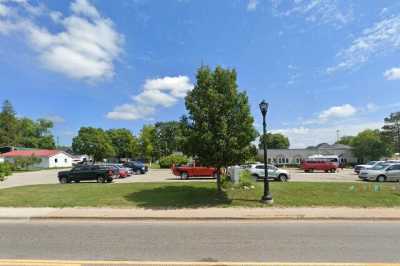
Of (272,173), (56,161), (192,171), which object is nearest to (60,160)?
(56,161)

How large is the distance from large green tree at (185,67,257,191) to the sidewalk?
2.98m

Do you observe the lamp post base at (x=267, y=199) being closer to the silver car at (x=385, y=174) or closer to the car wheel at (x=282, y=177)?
the car wheel at (x=282, y=177)

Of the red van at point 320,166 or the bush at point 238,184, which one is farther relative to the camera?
the red van at point 320,166

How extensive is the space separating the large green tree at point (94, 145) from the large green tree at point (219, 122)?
280ft

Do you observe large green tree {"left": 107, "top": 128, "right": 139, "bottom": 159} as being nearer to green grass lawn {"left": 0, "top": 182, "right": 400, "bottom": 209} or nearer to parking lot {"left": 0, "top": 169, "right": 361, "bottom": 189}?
parking lot {"left": 0, "top": 169, "right": 361, "bottom": 189}

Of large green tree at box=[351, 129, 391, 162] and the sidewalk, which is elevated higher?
large green tree at box=[351, 129, 391, 162]

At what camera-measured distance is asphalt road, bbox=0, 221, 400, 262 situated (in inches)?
261

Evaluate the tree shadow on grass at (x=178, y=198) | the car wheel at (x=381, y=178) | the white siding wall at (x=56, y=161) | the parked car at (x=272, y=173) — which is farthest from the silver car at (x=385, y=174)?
the white siding wall at (x=56, y=161)

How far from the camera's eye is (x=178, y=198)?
15.0 meters

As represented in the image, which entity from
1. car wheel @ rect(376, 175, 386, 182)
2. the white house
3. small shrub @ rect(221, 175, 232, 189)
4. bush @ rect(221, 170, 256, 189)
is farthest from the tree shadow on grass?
the white house

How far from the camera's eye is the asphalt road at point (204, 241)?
6.62 meters

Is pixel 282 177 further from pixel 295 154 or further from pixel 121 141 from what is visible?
pixel 121 141

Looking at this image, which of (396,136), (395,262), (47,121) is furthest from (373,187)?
(47,121)

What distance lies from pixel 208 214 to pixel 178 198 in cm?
368
